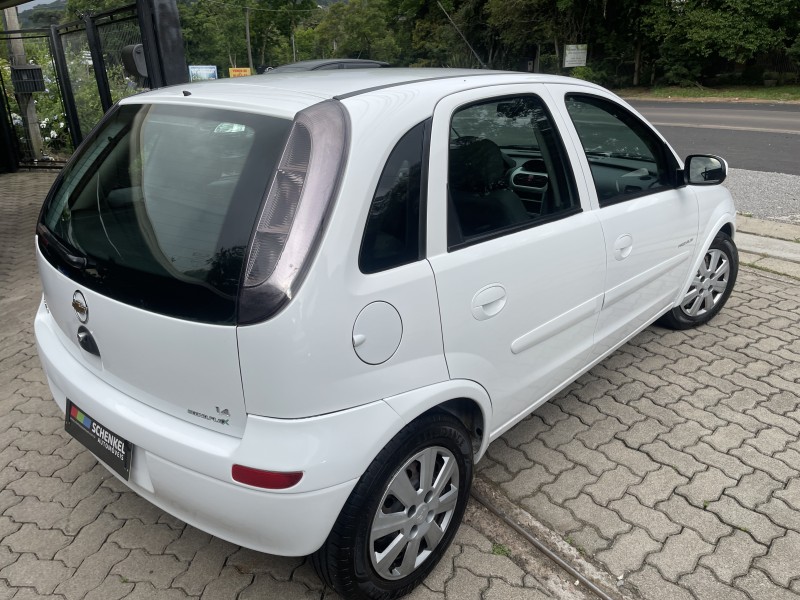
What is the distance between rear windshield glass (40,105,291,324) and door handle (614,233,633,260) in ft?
5.76

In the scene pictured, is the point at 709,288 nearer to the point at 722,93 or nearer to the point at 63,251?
the point at 63,251

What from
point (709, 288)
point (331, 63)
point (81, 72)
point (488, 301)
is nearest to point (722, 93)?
point (331, 63)

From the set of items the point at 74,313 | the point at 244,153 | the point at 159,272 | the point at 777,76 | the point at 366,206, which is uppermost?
the point at 244,153

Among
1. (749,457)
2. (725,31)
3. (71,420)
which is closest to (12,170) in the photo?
(71,420)

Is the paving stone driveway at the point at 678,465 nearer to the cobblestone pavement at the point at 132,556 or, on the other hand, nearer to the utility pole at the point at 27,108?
the cobblestone pavement at the point at 132,556

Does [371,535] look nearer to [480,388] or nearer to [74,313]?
[480,388]

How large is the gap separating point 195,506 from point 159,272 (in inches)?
28.2

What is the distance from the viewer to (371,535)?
195 cm

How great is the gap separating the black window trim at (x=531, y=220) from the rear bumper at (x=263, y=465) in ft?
2.17

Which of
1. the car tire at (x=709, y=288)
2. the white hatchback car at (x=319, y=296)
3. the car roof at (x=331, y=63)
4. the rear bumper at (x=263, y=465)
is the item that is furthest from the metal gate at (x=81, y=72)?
the car tire at (x=709, y=288)

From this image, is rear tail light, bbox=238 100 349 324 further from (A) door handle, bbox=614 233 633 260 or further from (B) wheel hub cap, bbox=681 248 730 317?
(B) wheel hub cap, bbox=681 248 730 317

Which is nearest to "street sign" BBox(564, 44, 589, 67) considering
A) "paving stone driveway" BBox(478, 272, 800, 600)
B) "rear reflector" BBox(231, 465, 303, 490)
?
"paving stone driveway" BBox(478, 272, 800, 600)

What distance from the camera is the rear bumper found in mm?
1713

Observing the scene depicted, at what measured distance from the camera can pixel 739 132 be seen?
46.4 feet
